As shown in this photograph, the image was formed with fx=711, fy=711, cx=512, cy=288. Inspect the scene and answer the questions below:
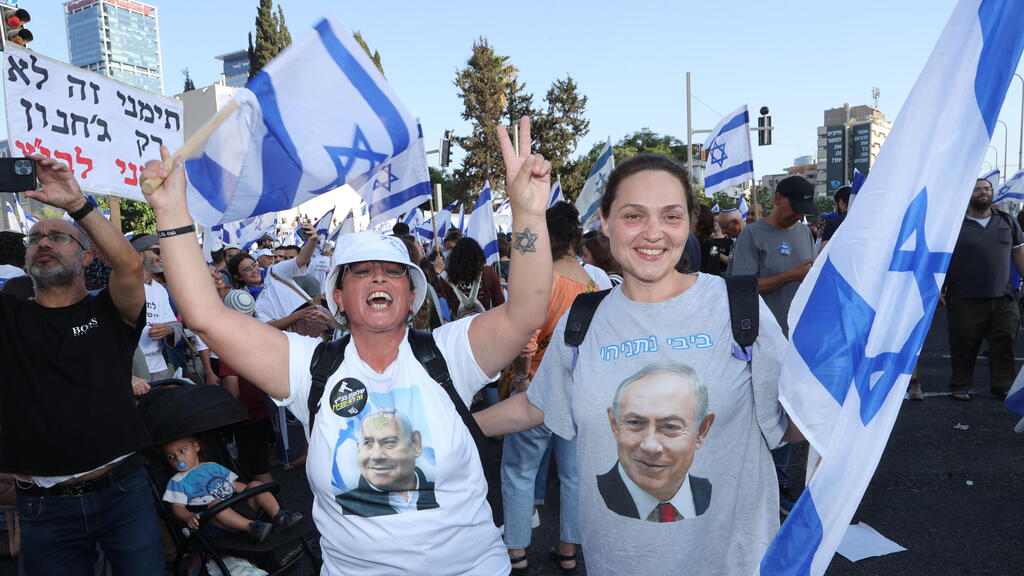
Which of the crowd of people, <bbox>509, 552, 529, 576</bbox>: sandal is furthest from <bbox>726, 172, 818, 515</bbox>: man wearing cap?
the crowd of people

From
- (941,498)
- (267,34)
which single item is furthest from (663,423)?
(267,34)

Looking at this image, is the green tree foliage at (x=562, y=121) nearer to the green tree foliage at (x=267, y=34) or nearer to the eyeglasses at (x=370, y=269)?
the green tree foliage at (x=267, y=34)

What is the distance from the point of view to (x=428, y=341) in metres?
2.27

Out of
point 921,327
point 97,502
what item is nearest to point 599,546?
point 921,327

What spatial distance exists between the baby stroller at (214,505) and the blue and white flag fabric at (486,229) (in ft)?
17.6

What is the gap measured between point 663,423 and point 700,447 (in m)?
0.12

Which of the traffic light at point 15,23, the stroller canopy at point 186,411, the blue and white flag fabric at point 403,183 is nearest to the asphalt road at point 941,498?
the stroller canopy at point 186,411

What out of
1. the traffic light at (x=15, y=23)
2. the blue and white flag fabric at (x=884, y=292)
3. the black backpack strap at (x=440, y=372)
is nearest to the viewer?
the blue and white flag fabric at (x=884, y=292)

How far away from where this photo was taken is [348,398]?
7.03ft

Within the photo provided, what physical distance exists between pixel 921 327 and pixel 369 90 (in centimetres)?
229

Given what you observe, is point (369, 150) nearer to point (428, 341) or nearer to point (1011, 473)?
point (428, 341)

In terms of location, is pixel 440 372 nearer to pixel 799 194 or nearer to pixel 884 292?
pixel 884 292

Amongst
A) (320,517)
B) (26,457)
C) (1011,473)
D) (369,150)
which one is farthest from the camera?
(1011,473)

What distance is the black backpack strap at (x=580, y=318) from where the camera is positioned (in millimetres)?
2086
